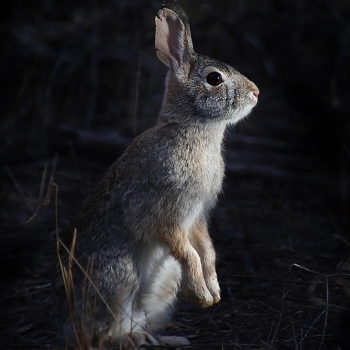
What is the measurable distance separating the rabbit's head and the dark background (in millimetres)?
827

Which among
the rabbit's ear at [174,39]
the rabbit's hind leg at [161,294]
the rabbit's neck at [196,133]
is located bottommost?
the rabbit's hind leg at [161,294]

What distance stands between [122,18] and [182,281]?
4.48 m

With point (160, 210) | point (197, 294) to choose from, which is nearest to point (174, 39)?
point (160, 210)

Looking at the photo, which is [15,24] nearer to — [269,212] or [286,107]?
[286,107]

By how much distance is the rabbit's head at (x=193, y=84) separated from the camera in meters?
3.99

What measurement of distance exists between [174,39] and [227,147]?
9.60 ft

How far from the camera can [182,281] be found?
13.0 ft

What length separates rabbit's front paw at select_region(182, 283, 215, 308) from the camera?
3928mm

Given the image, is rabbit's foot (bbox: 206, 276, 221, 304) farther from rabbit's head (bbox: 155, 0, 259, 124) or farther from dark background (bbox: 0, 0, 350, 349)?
rabbit's head (bbox: 155, 0, 259, 124)

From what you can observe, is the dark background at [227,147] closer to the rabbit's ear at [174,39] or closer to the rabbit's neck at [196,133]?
the rabbit's neck at [196,133]

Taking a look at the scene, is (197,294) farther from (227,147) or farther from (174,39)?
(227,147)

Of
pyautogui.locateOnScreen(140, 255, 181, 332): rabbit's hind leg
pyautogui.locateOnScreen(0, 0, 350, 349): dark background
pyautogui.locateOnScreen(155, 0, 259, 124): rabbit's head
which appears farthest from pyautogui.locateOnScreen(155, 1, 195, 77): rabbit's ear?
pyautogui.locateOnScreen(140, 255, 181, 332): rabbit's hind leg

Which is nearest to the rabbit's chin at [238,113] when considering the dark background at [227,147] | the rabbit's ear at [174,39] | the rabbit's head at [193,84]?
the rabbit's head at [193,84]

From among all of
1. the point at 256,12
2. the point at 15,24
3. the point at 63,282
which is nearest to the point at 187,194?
the point at 63,282
